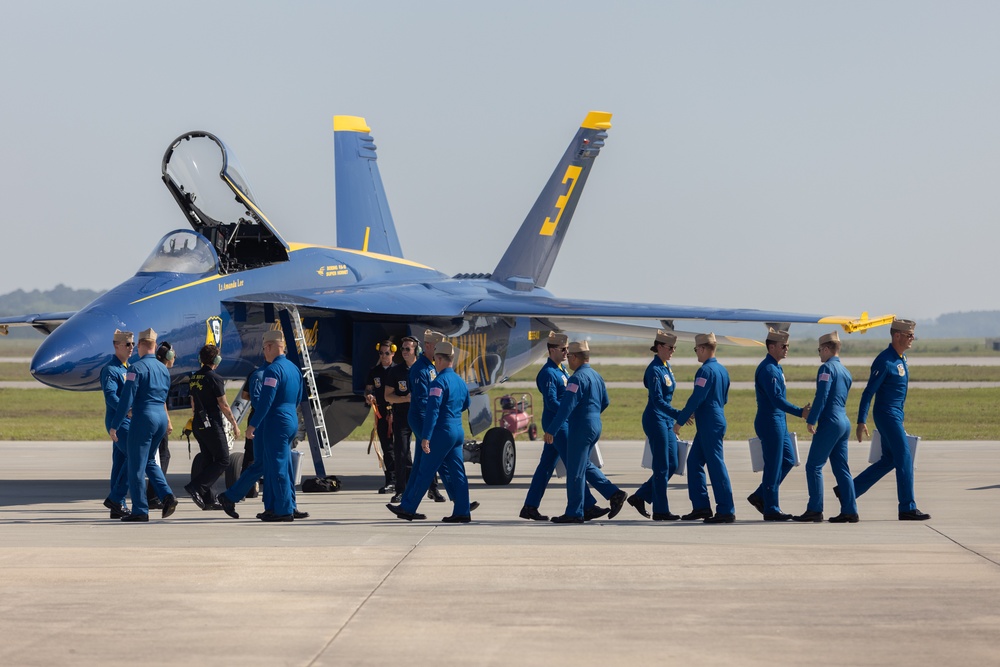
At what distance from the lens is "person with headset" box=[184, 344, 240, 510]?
13.3 meters

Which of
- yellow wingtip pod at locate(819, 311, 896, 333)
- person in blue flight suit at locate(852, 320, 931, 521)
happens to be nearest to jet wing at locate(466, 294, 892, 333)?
yellow wingtip pod at locate(819, 311, 896, 333)

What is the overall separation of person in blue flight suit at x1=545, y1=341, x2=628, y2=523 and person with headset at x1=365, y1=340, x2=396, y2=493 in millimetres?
3201

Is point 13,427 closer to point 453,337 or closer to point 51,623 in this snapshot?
point 453,337

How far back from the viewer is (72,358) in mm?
13008

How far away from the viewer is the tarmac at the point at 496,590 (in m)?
6.81

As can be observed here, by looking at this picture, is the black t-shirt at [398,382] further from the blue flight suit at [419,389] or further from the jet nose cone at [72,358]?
the jet nose cone at [72,358]

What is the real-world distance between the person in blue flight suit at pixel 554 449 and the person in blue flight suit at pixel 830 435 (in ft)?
5.80

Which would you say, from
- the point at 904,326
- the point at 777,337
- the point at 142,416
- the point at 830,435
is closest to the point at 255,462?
the point at 142,416

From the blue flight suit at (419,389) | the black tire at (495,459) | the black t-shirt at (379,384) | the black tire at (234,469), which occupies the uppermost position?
the blue flight suit at (419,389)

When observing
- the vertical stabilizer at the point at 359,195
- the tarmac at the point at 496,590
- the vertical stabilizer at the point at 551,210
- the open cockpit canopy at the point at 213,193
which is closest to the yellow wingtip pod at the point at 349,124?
the vertical stabilizer at the point at 359,195

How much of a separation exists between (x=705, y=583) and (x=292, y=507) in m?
4.83

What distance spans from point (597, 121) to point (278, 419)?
37.9 feet

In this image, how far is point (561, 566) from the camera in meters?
9.47

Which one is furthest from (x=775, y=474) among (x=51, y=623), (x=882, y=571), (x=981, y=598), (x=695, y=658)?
(x=51, y=623)
